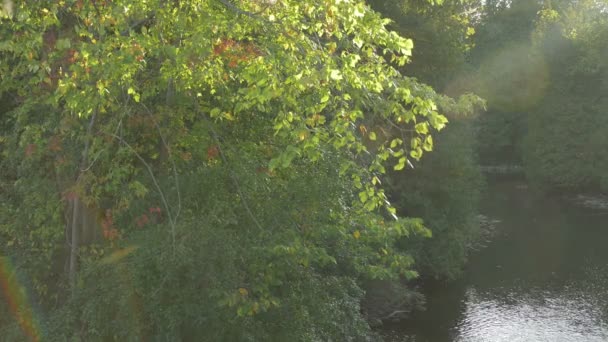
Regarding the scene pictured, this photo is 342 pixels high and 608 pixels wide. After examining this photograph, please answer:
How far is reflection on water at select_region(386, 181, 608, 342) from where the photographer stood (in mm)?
18062

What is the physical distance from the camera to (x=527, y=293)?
2123cm

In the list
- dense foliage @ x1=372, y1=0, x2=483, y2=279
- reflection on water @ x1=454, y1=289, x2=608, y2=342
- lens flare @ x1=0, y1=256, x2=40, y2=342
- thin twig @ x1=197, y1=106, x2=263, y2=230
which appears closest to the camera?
thin twig @ x1=197, y1=106, x2=263, y2=230

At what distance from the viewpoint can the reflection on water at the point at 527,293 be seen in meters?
18.1

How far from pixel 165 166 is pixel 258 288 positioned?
98.5 inches

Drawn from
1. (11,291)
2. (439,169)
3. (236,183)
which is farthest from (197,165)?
(439,169)

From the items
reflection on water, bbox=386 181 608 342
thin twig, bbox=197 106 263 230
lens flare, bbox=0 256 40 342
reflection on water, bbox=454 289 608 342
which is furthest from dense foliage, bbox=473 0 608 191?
lens flare, bbox=0 256 40 342

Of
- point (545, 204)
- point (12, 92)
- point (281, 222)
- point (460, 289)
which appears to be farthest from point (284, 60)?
point (545, 204)

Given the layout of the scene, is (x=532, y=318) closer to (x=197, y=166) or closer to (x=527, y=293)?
(x=527, y=293)

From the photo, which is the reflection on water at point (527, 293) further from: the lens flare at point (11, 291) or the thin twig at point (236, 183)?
the lens flare at point (11, 291)

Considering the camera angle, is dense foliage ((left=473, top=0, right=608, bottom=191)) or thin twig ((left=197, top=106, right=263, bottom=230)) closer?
thin twig ((left=197, top=106, right=263, bottom=230))

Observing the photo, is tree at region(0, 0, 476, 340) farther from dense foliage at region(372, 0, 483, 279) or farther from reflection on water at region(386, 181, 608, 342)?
dense foliage at region(372, 0, 483, 279)

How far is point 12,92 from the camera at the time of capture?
1172cm

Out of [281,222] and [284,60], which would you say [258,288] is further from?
[284,60]

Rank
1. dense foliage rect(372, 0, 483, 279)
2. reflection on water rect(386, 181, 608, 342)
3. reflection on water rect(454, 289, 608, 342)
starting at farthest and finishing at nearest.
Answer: dense foliage rect(372, 0, 483, 279) < reflection on water rect(386, 181, 608, 342) < reflection on water rect(454, 289, 608, 342)
